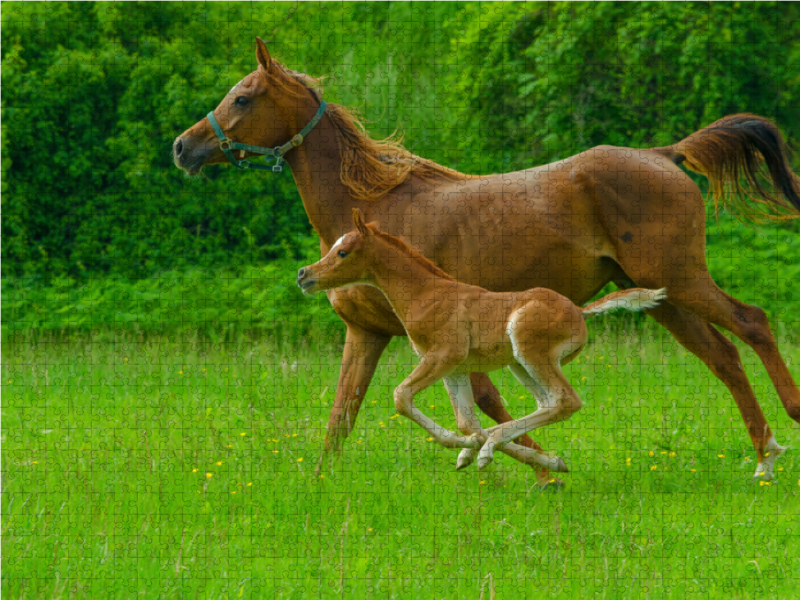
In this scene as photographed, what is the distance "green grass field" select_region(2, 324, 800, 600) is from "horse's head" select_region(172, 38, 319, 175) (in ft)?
6.65

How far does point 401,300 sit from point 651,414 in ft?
11.6

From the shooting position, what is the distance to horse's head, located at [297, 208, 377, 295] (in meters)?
4.70

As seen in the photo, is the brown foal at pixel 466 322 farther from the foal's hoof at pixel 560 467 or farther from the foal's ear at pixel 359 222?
the foal's hoof at pixel 560 467

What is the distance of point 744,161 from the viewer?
659cm

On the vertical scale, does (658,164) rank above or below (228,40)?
below

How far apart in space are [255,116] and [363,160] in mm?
741

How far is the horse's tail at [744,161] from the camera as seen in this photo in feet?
21.4

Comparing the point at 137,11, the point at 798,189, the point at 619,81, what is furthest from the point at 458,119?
the point at 798,189

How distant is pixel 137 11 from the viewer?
471 inches

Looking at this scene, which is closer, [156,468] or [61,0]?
[156,468]

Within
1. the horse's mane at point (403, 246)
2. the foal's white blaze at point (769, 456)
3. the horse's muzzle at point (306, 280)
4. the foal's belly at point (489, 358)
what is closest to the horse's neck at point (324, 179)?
the horse's mane at point (403, 246)

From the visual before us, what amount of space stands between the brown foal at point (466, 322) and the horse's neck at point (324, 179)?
1.17 m

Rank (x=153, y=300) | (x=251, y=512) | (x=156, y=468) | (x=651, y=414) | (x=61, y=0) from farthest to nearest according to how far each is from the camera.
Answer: (x=61, y=0)
(x=153, y=300)
(x=651, y=414)
(x=156, y=468)
(x=251, y=512)

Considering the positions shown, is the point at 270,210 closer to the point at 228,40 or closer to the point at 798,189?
the point at 228,40
